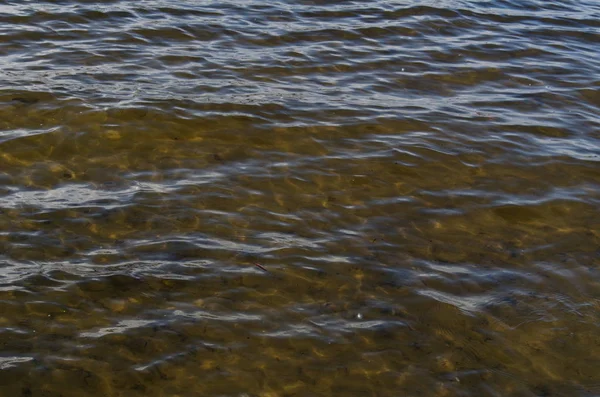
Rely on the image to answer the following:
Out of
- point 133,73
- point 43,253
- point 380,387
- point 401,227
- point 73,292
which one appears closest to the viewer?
point 380,387

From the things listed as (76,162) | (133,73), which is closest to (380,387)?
(76,162)

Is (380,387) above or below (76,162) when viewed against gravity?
below

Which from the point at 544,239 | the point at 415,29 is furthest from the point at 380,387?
the point at 415,29

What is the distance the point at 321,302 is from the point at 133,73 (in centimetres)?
445

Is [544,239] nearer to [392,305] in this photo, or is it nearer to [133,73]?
[392,305]

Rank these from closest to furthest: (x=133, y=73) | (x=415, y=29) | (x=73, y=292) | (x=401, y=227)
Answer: (x=73, y=292) → (x=401, y=227) → (x=133, y=73) → (x=415, y=29)

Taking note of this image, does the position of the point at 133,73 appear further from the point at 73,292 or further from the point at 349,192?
the point at 73,292

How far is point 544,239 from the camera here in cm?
643

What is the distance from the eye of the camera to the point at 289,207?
6555 millimetres

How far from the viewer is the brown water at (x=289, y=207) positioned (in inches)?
193

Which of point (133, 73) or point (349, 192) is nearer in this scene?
point (349, 192)

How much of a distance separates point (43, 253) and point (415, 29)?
6847 millimetres

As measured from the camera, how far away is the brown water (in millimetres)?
4906

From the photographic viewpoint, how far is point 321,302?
5.43 metres
